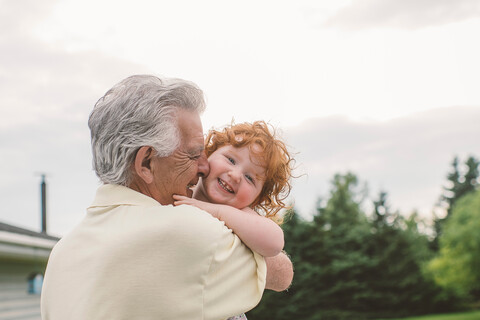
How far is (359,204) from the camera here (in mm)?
46156

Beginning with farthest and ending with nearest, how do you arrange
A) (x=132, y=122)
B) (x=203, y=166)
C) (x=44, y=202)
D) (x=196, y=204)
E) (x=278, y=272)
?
1. (x=44, y=202)
2. (x=203, y=166)
3. (x=278, y=272)
4. (x=196, y=204)
5. (x=132, y=122)

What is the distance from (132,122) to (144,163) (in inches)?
5.9

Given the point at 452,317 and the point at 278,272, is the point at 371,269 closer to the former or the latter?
the point at 452,317

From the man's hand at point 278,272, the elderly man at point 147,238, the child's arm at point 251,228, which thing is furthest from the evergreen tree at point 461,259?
the elderly man at point 147,238

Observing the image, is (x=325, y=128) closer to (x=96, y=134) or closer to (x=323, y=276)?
(x=323, y=276)

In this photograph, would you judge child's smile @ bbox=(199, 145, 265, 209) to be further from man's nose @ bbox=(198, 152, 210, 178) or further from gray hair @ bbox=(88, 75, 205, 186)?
gray hair @ bbox=(88, 75, 205, 186)

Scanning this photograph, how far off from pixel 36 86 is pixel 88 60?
333 cm

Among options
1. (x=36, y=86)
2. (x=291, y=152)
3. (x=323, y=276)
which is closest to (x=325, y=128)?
(x=323, y=276)

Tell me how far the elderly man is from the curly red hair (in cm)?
56

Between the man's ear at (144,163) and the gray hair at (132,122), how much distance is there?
16 millimetres

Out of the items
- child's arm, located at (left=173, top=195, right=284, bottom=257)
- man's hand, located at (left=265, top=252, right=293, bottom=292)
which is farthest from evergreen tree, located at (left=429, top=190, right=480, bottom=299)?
child's arm, located at (left=173, top=195, right=284, bottom=257)

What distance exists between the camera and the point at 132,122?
1.75 m

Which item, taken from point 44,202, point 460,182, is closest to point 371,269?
point 44,202

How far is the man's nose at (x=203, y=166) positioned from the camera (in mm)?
2195
